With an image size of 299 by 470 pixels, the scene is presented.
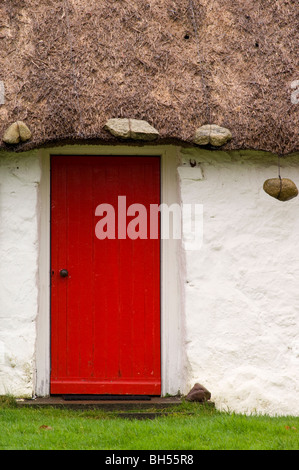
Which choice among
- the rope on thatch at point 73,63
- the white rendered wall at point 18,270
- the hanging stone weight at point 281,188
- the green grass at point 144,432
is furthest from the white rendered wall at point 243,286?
the white rendered wall at point 18,270

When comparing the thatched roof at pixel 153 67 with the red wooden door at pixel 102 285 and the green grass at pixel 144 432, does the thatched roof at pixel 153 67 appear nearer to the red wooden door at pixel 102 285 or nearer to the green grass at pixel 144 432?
the red wooden door at pixel 102 285

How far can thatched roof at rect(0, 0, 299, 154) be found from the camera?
5.57m

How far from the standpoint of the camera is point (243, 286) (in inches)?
227

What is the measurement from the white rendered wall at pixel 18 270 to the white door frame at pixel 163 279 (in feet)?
0.56

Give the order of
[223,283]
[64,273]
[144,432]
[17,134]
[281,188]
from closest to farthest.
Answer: [144,432] < [17,134] < [281,188] < [223,283] < [64,273]

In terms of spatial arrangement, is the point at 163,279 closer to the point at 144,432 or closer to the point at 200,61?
the point at 144,432

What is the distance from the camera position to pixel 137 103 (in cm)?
560

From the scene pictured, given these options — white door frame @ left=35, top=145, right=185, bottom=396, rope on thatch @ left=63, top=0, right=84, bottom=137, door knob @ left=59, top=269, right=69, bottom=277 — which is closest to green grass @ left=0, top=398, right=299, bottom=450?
white door frame @ left=35, top=145, right=185, bottom=396

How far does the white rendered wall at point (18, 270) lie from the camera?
5.56 meters

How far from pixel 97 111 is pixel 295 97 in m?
1.67

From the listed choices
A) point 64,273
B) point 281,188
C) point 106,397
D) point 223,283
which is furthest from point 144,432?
point 281,188

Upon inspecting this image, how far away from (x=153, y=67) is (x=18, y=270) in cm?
202
